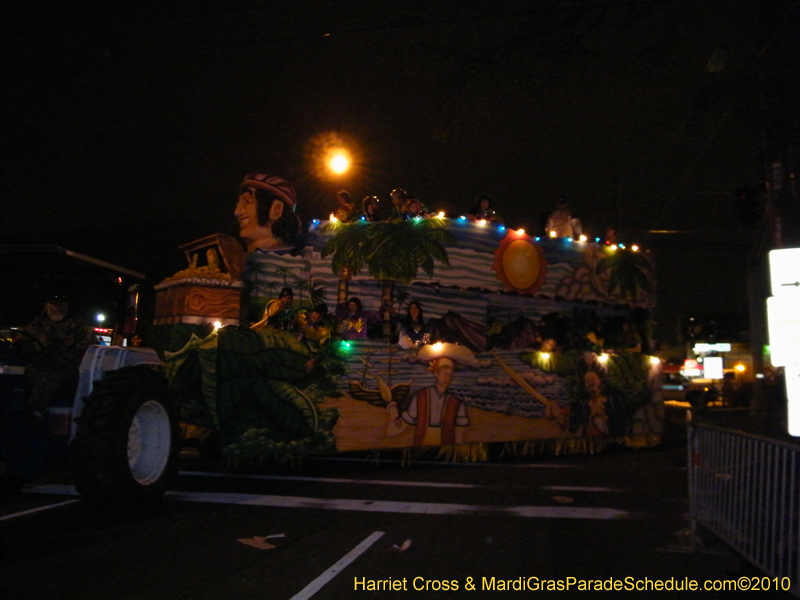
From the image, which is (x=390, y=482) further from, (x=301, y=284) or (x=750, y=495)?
(x=750, y=495)

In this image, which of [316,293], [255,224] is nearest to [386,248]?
[316,293]

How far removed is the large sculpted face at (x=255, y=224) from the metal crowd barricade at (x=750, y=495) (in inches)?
284

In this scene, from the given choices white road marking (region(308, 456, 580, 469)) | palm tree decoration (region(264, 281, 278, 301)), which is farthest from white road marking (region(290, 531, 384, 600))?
palm tree decoration (region(264, 281, 278, 301))

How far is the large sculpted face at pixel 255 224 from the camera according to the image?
11703 millimetres

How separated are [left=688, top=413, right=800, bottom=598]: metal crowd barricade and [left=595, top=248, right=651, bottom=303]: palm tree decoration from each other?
790cm

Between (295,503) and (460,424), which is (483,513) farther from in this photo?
(460,424)

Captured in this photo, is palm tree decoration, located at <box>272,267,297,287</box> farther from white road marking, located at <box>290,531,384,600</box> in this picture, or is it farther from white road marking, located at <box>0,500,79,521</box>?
white road marking, located at <box>290,531,384,600</box>

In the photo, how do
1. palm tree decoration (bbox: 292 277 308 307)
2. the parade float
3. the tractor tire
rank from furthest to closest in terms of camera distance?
palm tree decoration (bbox: 292 277 308 307) < the parade float < the tractor tire

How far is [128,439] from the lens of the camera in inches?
282

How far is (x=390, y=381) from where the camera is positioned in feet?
36.8

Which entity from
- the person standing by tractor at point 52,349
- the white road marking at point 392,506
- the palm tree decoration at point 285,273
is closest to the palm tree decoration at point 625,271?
the palm tree decoration at point 285,273

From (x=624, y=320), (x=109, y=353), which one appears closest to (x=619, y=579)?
(x=109, y=353)

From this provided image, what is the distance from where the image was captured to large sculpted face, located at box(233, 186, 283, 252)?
11.7 m

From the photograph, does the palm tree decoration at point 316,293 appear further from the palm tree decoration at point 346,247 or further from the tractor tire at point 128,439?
the tractor tire at point 128,439
